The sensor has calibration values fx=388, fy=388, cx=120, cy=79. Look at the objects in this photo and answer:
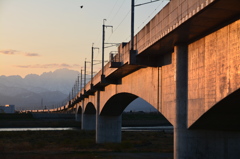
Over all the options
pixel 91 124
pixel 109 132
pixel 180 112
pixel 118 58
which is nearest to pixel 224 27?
pixel 180 112

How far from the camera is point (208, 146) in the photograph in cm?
1864

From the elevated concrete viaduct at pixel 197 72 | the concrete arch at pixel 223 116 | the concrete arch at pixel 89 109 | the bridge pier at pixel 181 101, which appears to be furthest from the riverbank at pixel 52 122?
the concrete arch at pixel 223 116

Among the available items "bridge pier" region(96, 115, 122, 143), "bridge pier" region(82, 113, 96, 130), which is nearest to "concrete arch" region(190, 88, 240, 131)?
"bridge pier" region(96, 115, 122, 143)

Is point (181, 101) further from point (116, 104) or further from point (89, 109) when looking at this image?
point (89, 109)

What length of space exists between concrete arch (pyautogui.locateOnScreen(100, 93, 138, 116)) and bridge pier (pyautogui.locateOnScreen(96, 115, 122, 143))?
803 mm

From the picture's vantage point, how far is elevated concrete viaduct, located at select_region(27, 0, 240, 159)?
14.2 meters

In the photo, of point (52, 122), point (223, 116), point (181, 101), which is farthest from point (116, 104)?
point (52, 122)

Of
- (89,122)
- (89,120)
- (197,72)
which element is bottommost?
(89,122)

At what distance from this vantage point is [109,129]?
172ft

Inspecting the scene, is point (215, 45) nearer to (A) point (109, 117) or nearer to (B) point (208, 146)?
(B) point (208, 146)

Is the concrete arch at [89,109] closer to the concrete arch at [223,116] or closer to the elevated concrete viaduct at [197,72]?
the elevated concrete viaduct at [197,72]

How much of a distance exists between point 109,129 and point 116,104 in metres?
5.78

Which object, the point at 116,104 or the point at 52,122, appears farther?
the point at 52,122

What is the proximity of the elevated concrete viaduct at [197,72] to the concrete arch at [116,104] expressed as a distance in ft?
54.5
